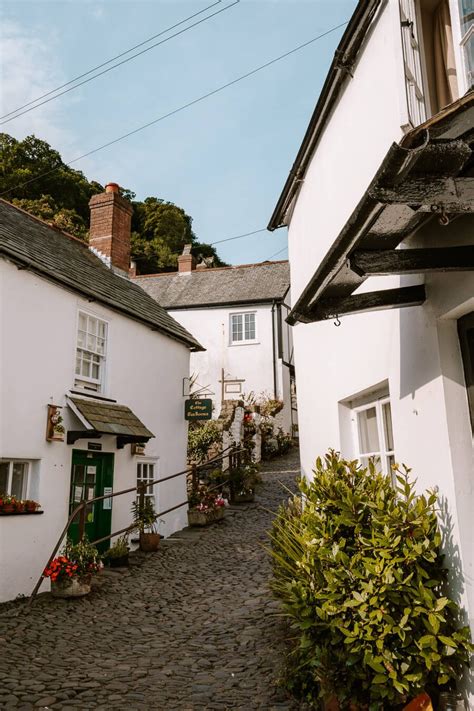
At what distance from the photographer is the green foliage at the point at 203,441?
19.9 meters

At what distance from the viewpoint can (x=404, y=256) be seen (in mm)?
3627

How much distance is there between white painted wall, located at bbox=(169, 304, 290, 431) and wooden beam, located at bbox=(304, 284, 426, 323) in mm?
18987

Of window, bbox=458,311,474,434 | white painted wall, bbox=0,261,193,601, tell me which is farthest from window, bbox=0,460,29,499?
window, bbox=458,311,474,434

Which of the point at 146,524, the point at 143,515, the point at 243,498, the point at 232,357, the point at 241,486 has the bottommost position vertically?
the point at 146,524

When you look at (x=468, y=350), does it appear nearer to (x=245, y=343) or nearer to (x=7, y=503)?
(x=7, y=503)

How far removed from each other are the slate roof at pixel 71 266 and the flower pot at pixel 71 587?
5.23m

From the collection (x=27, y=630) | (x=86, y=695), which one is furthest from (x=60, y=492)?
(x=86, y=695)

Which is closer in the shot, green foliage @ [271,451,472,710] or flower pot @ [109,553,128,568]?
green foliage @ [271,451,472,710]

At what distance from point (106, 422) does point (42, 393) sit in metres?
Result: 1.39

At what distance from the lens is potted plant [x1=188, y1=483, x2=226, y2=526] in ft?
44.8

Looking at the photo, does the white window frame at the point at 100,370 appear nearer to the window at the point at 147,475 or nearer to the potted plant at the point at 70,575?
the window at the point at 147,475

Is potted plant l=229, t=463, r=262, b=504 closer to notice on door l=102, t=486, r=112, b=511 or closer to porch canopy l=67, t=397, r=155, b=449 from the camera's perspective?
porch canopy l=67, t=397, r=155, b=449

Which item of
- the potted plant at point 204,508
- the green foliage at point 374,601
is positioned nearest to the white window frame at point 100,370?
the potted plant at point 204,508

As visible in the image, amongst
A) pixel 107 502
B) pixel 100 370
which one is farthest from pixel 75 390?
pixel 107 502
